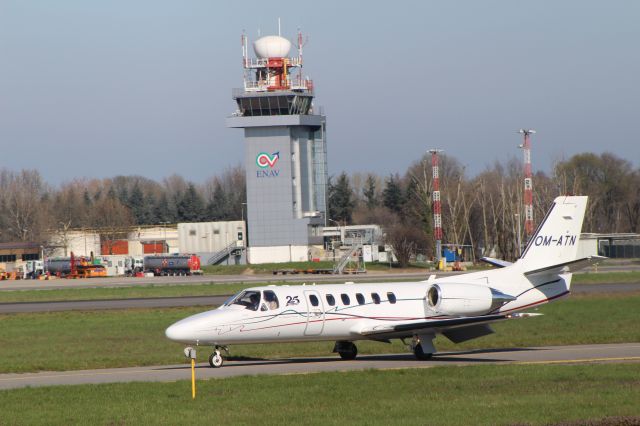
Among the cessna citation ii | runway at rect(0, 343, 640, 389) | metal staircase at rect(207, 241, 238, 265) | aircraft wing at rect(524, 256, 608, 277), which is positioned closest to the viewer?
runway at rect(0, 343, 640, 389)

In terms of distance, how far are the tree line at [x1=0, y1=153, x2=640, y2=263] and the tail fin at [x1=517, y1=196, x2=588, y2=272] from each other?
236 feet

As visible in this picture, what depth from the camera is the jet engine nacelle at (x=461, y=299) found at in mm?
27383

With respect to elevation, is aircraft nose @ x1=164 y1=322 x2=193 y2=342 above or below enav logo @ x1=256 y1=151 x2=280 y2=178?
below

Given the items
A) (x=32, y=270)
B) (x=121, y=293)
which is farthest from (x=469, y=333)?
(x=32, y=270)

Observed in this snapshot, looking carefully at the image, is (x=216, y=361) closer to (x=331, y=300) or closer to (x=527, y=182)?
(x=331, y=300)

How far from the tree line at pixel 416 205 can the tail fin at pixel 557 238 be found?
71.9 meters

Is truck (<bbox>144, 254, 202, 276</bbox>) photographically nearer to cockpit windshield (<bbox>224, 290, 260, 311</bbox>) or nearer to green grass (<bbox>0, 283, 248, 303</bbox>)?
green grass (<bbox>0, 283, 248, 303</bbox>)

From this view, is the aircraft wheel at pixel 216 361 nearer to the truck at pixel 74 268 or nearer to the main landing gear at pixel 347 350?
the main landing gear at pixel 347 350

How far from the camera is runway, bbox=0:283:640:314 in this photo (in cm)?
5184

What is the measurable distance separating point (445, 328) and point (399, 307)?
164cm

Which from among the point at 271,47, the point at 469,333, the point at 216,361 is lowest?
the point at 216,361

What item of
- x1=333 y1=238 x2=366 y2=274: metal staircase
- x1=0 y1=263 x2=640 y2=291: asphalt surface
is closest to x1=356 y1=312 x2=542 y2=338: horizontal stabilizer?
x1=0 y1=263 x2=640 y2=291: asphalt surface

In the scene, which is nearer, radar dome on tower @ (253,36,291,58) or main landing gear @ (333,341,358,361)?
main landing gear @ (333,341,358,361)

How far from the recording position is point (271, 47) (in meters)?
104
